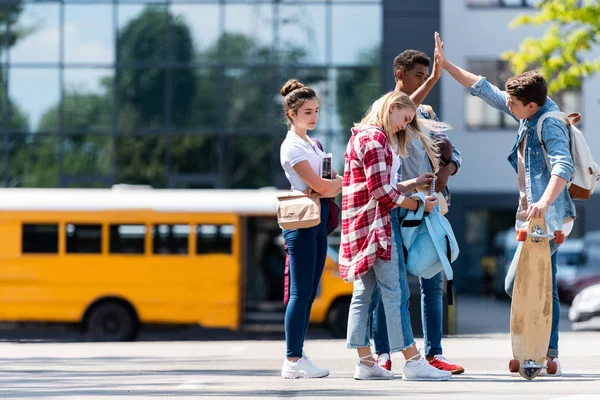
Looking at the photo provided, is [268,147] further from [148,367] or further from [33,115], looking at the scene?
[148,367]

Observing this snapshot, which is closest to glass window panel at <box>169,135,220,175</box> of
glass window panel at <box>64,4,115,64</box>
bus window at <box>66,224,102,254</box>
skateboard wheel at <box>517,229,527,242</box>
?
glass window panel at <box>64,4,115,64</box>

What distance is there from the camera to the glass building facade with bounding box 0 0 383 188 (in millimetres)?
29891

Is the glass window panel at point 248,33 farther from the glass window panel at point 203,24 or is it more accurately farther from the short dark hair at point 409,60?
the short dark hair at point 409,60

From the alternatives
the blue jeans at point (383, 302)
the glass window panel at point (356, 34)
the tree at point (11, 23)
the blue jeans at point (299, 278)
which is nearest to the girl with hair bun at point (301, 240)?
the blue jeans at point (299, 278)

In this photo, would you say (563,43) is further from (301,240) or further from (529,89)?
(301,240)

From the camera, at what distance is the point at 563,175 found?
671cm

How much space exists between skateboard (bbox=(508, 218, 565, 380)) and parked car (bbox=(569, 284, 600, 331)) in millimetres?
11811

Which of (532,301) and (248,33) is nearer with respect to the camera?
(532,301)

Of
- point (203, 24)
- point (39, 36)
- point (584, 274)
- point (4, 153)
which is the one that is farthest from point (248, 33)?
point (584, 274)

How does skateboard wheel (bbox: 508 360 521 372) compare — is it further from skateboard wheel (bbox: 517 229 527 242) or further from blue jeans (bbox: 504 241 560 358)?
skateboard wheel (bbox: 517 229 527 242)

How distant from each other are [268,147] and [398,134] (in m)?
23.1

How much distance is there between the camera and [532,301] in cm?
682

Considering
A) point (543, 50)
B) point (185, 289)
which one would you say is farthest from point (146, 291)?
point (543, 50)

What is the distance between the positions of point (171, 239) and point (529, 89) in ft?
40.1
